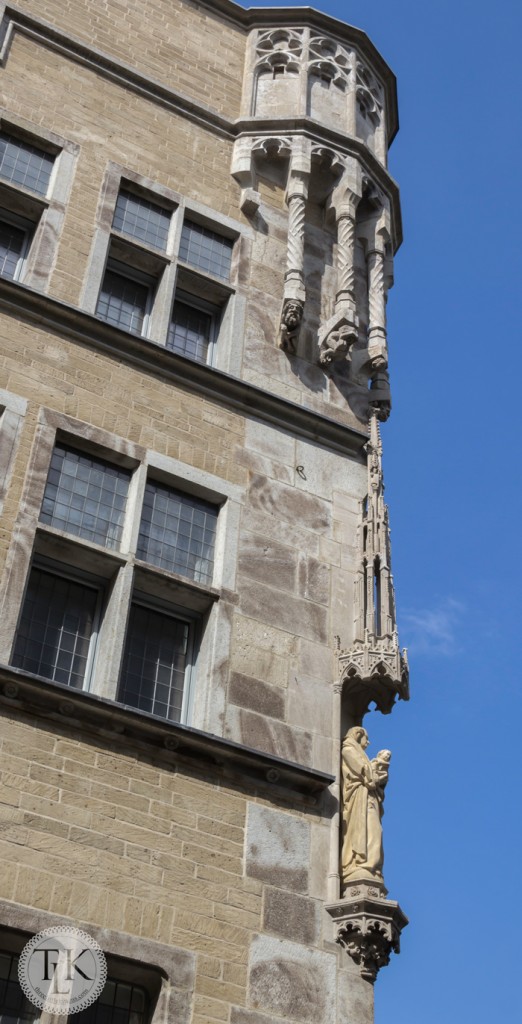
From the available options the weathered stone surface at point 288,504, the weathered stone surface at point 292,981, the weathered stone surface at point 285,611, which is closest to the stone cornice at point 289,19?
the weathered stone surface at point 288,504

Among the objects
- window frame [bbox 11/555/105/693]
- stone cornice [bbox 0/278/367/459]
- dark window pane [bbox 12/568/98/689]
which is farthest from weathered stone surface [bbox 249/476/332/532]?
dark window pane [bbox 12/568/98/689]

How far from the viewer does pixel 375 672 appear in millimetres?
11867

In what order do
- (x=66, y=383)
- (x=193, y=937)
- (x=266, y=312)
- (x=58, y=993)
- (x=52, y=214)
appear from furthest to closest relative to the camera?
1. (x=266, y=312)
2. (x=52, y=214)
3. (x=66, y=383)
4. (x=193, y=937)
5. (x=58, y=993)

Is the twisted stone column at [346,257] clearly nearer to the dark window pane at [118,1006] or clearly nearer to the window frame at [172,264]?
the window frame at [172,264]

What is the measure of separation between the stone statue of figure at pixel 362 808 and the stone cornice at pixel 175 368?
3.50 meters

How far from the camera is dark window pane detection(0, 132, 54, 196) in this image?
45.8ft

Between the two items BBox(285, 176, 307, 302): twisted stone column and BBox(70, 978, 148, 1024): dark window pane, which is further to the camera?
BBox(285, 176, 307, 302): twisted stone column

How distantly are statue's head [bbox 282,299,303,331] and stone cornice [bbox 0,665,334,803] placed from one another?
523 cm

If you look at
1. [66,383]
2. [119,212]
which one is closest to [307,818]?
[66,383]

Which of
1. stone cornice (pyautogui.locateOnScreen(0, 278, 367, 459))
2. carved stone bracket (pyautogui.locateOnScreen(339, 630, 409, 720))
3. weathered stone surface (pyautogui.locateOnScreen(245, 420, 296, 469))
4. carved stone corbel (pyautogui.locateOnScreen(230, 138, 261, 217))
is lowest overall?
carved stone bracket (pyautogui.locateOnScreen(339, 630, 409, 720))

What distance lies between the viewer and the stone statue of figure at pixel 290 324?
1434 centimetres

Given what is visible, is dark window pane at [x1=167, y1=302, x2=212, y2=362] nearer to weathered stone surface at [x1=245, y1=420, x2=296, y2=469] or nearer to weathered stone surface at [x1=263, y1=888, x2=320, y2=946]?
weathered stone surface at [x1=245, y1=420, x2=296, y2=469]

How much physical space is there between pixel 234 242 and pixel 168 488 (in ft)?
13.1

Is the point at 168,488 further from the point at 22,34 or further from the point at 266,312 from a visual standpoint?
the point at 22,34
